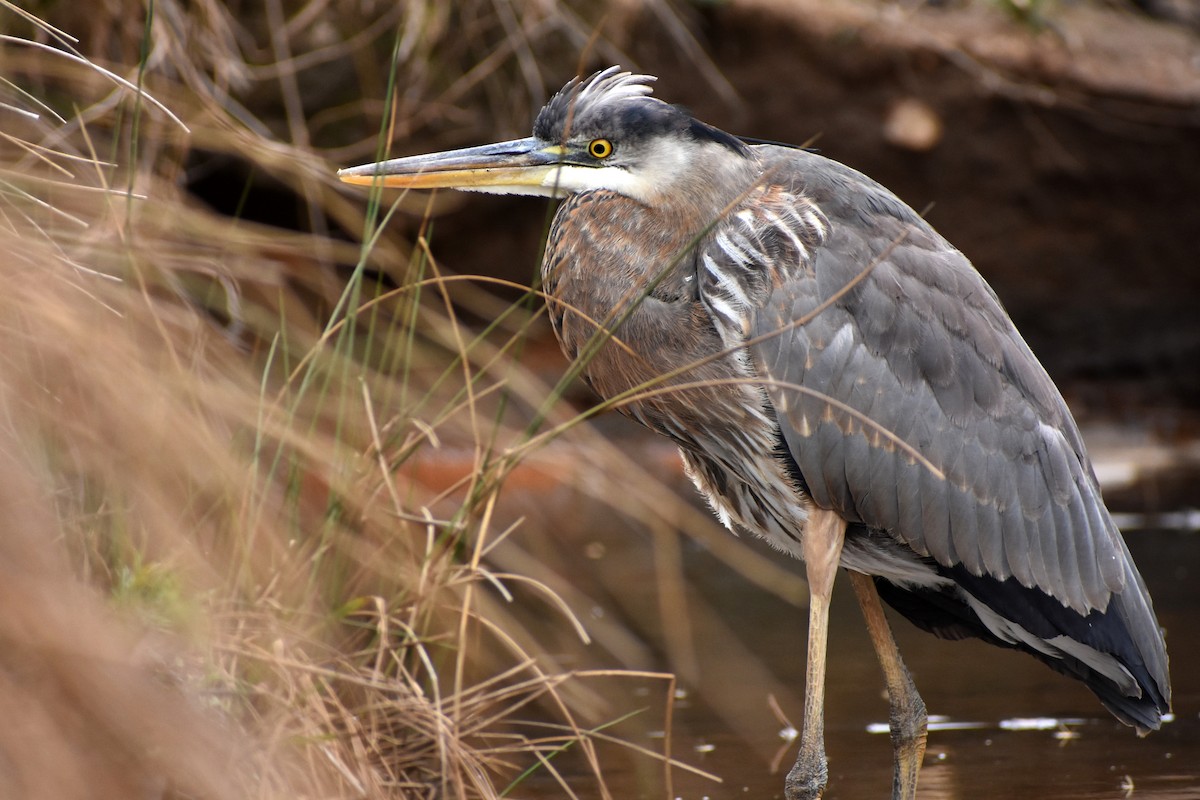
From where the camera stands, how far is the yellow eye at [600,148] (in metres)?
3.67

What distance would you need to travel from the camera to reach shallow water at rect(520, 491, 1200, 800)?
391 cm

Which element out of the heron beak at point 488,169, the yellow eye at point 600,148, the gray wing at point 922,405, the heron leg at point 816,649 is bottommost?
the heron leg at point 816,649

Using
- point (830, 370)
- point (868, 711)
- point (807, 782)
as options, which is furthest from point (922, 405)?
point (868, 711)

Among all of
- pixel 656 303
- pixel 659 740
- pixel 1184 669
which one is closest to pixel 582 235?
pixel 656 303

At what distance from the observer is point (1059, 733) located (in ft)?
14.3

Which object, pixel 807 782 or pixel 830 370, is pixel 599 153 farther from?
pixel 807 782

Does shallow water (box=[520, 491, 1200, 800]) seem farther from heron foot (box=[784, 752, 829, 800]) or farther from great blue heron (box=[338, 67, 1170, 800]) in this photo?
great blue heron (box=[338, 67, 1170, 800])

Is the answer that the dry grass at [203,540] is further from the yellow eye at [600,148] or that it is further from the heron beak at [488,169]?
the yellow eye at [600,148]

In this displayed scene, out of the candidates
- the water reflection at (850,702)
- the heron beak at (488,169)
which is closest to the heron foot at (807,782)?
the water reflection at (850,702)

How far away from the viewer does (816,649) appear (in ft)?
11.9

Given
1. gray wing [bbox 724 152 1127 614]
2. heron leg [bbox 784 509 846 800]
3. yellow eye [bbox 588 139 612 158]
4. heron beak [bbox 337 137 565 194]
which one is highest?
yellow eye [bbox 588 139 612 158]

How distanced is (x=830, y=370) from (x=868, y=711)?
1.58m

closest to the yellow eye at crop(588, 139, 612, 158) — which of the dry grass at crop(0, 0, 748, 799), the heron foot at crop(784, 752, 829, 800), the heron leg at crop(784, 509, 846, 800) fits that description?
the dry grass at crop(0, 0, 748, 799)

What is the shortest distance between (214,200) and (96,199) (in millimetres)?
5338
